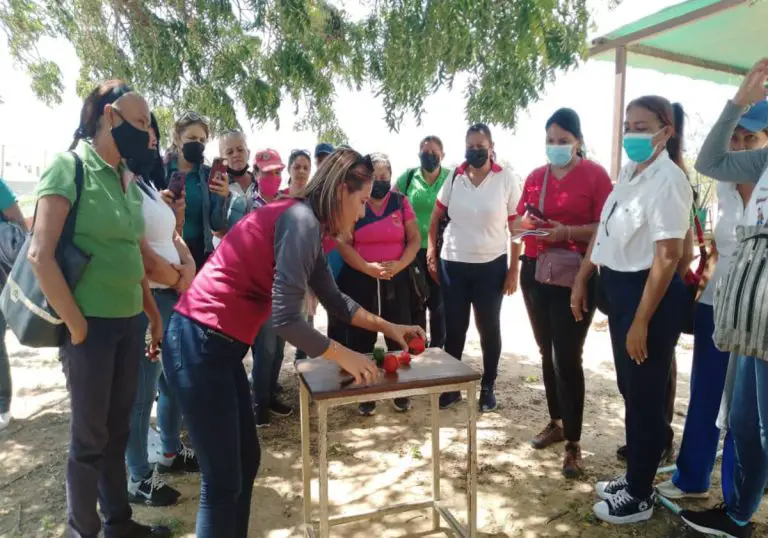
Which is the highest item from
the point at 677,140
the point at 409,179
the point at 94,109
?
the point at 94,109

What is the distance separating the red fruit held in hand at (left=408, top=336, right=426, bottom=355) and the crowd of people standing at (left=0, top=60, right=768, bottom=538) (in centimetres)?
6

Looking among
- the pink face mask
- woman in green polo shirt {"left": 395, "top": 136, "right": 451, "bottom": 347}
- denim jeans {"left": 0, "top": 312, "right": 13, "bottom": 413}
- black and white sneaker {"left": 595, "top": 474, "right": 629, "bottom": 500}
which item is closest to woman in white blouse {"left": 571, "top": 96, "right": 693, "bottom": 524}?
black and white sneaker {"left": 595, "top": 474, "right": 629, "bottom": 500}

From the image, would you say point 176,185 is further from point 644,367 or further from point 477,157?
point 644,367

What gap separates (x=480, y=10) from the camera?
339 cm

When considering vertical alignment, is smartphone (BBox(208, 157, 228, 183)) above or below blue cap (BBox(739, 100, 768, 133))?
below

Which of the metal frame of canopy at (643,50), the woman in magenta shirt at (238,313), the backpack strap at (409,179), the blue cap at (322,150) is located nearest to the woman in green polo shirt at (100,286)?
the woman in magenta shirt at (238,313)

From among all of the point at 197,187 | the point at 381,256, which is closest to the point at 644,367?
the point at 381,256

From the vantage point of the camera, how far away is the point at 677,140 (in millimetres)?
2672

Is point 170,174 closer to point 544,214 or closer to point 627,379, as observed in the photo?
point 544,214

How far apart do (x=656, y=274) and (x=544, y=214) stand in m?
1.04

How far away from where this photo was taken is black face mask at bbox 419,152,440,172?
4418 millimetres

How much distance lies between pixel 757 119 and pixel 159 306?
122 inches

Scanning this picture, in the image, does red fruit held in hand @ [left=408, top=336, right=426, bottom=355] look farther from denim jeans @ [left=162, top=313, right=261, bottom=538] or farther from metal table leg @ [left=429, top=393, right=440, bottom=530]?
denim jeans @ [left=162, top=313, right=261, bottom=538]

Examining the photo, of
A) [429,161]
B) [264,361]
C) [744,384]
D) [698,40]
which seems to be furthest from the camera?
[698,40]
